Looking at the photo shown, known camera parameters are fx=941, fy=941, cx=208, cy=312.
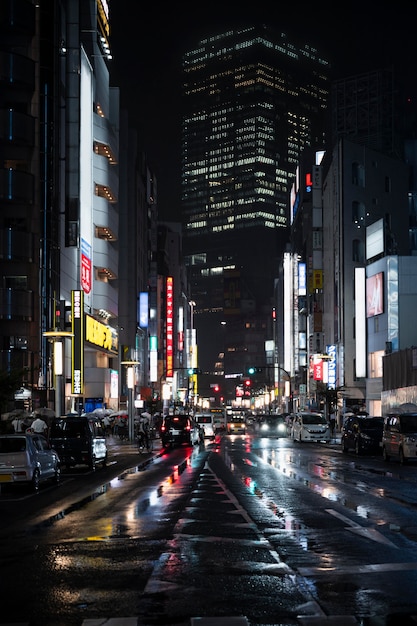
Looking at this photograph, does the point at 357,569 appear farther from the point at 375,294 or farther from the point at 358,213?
the point at 358,213

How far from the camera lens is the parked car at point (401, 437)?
116ft

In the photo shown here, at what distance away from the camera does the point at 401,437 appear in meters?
36.1

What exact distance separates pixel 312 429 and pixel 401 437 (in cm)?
2639

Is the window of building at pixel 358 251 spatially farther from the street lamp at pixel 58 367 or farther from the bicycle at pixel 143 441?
the bicycle at pixel 143 441

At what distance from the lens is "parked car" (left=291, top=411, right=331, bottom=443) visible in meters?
62.2

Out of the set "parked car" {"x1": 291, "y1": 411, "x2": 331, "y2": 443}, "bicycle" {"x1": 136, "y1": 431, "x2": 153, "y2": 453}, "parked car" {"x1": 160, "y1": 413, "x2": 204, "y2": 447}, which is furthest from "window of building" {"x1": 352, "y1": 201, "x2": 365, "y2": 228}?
"bicycle" {"x1": 136, "y1": 431, "x2": 153, "y2": 453}

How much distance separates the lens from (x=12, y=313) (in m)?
59.1

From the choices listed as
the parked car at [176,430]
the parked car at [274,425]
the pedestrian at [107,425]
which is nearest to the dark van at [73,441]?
Answer: the parked car at [176,430]

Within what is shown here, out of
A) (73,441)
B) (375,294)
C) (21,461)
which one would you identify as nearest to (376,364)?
(375,294)

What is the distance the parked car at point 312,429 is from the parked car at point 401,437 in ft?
77.6

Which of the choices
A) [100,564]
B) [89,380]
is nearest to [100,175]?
[89,380]

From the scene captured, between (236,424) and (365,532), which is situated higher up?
(365,532)

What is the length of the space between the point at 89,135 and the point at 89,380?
21290 millimetres

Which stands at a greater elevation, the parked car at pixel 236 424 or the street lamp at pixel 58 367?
the street lamp at pixel 58 367
